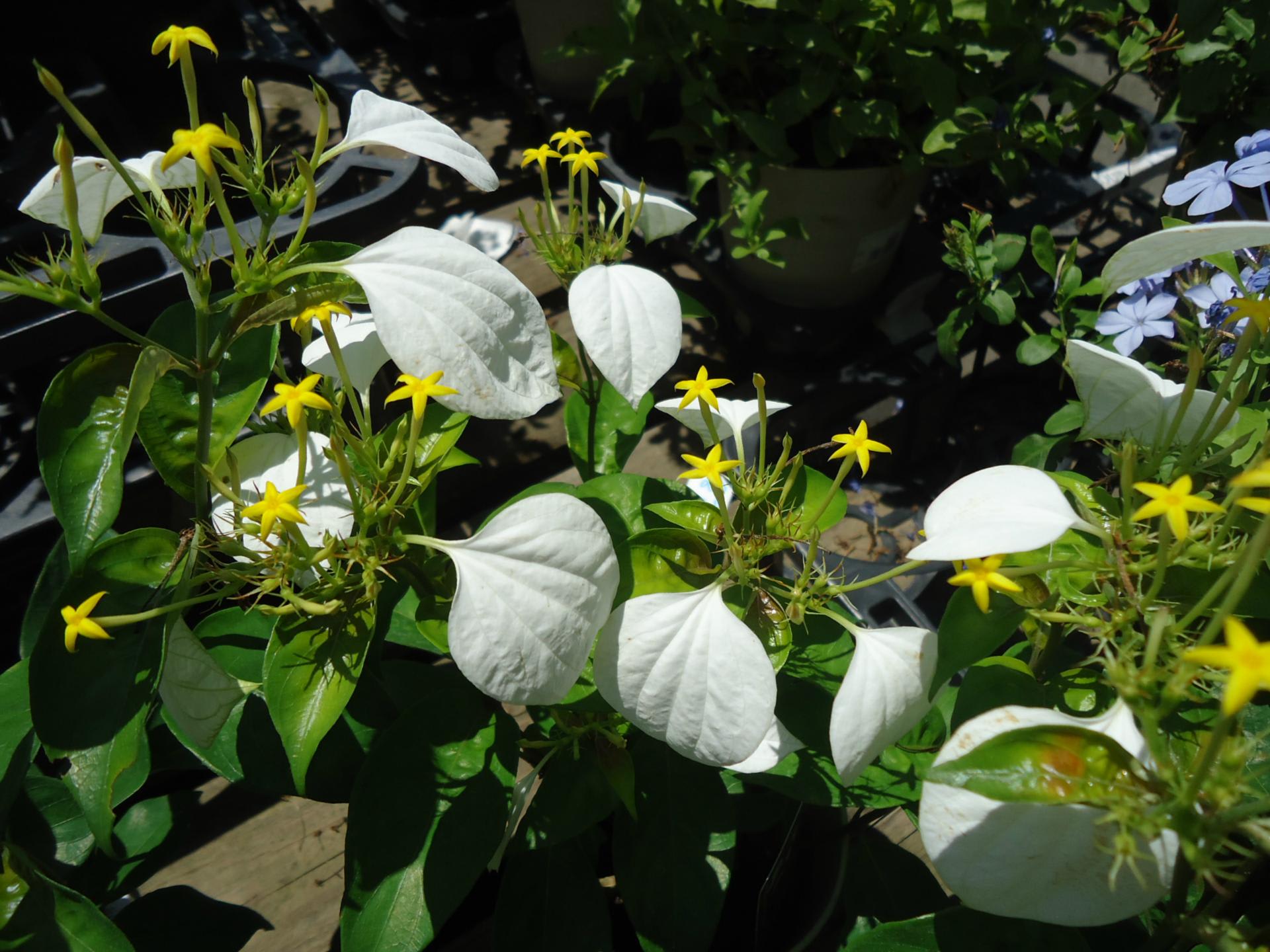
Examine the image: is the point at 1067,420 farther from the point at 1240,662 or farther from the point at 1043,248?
the point at 1240,662

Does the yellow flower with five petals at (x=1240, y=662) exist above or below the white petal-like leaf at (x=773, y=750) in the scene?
above

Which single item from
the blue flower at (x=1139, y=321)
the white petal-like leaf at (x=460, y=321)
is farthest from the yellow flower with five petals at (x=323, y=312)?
the blue flower at (x=1139, y=321)

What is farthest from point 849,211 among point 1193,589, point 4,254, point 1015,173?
point 4,254

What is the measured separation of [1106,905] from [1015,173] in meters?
0.68

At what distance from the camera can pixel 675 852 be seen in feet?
1.44

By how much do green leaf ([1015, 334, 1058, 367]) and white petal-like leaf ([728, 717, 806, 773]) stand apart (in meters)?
0.42

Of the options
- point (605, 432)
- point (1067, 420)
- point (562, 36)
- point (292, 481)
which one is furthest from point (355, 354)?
point (562, 36)

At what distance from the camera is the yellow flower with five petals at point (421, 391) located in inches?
11.8

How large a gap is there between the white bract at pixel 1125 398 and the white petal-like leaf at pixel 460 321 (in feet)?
0.75

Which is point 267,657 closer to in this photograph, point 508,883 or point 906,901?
point 508,883

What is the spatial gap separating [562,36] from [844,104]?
549 mm

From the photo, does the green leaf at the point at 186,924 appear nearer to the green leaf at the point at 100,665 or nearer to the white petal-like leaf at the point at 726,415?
the green leaf at the point at 100,665

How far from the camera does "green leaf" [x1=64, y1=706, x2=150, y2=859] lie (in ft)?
1.04

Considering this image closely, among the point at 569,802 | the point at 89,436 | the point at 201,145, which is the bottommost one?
the point at 569,802
